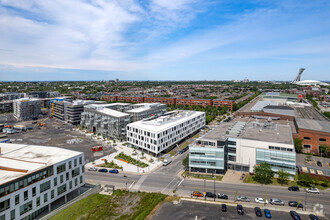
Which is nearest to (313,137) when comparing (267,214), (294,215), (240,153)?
(240,153)

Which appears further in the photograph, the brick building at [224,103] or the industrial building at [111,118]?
the brick building at [224,103]

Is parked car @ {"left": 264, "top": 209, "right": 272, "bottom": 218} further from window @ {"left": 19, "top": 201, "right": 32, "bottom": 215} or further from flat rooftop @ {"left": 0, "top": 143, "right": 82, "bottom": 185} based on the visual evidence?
window @ {"left": 19, "top": 201, "right": 32, "bottom": 215}

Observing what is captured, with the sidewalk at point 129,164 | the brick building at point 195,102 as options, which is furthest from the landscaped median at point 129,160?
the brick building at point 195,102

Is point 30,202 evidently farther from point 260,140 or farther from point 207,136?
point 260,140

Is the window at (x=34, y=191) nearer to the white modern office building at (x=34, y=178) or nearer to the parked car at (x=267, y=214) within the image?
the white modern office building at (x=34, y=178)

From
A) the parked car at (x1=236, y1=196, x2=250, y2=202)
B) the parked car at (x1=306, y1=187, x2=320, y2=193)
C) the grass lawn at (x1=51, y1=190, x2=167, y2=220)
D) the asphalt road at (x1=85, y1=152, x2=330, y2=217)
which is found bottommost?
the grass lawn at (x1=51, y1=190, x2=167, y2=220)

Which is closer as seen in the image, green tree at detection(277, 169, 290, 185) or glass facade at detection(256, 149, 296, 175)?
green tree at detection(277, 169, 290, 185)

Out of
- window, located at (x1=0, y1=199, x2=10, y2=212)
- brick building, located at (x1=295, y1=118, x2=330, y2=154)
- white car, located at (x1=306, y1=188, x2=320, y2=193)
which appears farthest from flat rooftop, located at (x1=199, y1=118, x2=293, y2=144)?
window, located at (x1=0, y1=199, x2=10, y2=212)

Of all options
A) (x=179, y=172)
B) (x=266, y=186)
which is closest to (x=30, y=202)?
(x=179, y=172)
